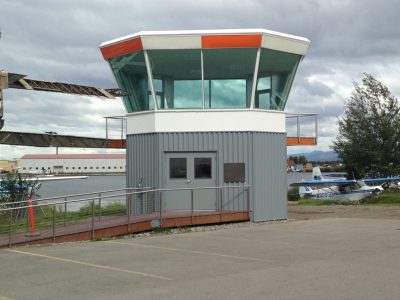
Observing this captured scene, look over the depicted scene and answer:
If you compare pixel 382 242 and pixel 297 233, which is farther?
pixel 297 233

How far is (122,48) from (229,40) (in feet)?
11.6

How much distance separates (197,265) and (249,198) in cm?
808

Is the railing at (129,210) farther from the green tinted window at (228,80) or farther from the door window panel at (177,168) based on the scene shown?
the green tinted window at (228,80)

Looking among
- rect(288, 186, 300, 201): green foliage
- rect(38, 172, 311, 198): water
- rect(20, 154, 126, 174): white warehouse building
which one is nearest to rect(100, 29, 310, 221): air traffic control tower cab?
rect(38, 172, 311, 198): water

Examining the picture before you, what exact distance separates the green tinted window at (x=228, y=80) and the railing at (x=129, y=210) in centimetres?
283

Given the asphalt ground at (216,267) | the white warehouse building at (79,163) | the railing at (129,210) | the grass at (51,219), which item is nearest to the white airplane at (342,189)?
the railing at (129,210)

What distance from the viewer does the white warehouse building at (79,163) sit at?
242 feet

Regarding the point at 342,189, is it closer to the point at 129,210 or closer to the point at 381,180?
the point at 381,180

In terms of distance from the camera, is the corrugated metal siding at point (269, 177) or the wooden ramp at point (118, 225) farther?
the corrugated metal siding at point (269, 177)

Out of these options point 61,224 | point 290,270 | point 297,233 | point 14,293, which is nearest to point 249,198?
point 297,233

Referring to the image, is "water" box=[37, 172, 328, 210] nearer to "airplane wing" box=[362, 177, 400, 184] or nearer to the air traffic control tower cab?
"airplane wing" box=[362, 177, 400, 184]

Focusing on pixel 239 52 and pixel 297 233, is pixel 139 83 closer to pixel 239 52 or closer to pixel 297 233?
pixel 239 52

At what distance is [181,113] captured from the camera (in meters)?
17.7

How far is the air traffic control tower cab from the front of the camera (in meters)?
17.2
